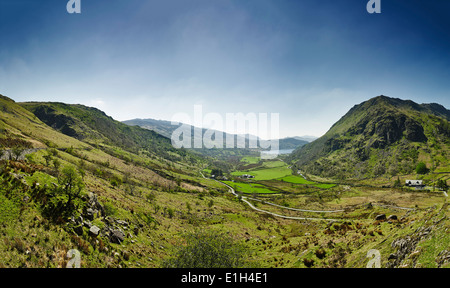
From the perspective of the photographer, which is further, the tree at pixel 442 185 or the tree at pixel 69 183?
the tree at pixel 442 185

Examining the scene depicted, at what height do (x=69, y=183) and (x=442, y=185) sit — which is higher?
(x=69, y=183)

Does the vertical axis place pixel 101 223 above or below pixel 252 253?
above

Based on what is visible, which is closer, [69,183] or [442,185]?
[69,183]

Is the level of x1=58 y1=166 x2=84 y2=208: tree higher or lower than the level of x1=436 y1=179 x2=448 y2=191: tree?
higher

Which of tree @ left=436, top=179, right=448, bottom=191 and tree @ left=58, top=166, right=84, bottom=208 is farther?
tree @ left=436, top=179, right=448, bottom=191

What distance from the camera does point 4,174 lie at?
2597 cm

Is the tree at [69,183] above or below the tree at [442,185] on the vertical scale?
above
